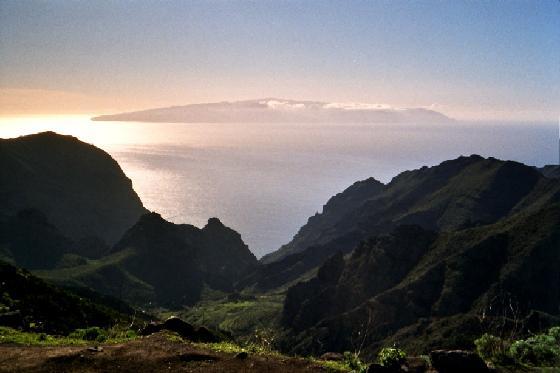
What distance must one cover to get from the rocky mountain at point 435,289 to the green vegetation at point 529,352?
68.7 metres

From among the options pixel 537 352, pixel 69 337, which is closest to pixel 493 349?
pixel 537 352

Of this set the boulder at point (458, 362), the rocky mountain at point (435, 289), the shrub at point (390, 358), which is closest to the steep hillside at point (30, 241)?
the rocky mountain at point (435, 289)

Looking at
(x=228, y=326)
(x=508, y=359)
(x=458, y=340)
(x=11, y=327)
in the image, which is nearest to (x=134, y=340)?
(x=11, y=327)

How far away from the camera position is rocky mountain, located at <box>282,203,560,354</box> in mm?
96812

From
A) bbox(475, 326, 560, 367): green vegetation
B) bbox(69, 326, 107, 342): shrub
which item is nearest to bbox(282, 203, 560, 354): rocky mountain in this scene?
bbox(475, 326, 560, 367): green vegetation

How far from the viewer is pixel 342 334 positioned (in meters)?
112

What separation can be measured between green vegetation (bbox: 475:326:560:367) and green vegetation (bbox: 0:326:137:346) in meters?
16.9

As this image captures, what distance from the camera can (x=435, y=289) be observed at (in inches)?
4510

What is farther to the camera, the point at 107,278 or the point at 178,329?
the point at 107,278

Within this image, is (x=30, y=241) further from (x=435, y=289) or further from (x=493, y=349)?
(x=493, y=349)

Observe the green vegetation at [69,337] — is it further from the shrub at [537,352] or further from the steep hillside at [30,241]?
the steep hillside at [30,241]

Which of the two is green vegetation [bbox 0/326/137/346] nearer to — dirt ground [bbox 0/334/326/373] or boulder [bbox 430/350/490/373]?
dirt ground [bbox 0/334/326/373]

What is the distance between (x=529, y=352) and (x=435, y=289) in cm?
10645

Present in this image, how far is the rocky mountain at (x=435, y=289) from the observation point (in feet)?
318
